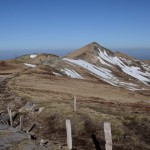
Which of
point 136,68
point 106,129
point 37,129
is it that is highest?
point 106,129

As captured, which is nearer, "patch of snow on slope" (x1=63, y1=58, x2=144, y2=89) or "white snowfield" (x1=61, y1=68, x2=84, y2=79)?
"white snowfield" (x1=61, y1=68, x2=84, y2=79)

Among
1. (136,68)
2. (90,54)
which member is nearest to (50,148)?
(90,54)

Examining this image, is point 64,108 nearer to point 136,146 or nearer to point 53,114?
point 53,114

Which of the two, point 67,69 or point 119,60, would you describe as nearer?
point 67,69

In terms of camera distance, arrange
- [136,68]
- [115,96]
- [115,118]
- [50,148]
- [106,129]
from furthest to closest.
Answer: [136,68] → [115,96] → [115,118] → [50,148] → [106,129]

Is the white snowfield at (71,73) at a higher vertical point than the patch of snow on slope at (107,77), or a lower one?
higher

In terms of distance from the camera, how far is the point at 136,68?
18650 centimetres

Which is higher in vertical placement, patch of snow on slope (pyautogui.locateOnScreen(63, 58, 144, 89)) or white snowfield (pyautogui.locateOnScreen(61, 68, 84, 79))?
white snowfield (pyautogui.locateOnScreen(61, 68, 84, 79))

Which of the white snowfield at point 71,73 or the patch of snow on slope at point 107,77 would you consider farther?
the patch of snow on slope at point 107,77

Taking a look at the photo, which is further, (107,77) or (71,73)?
(107,77)

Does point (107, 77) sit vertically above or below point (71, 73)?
below

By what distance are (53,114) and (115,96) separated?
1311 inches

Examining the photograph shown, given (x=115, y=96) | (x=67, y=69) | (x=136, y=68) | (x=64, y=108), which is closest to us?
(x=64, y=108)

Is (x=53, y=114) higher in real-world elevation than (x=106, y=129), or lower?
lower
